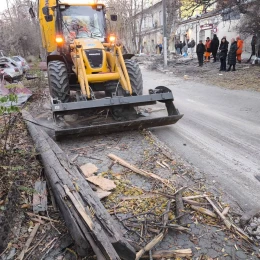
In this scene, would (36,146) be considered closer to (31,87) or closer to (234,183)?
(234,183)

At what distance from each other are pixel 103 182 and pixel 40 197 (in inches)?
34.6

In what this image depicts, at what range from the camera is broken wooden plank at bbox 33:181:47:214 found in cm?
352

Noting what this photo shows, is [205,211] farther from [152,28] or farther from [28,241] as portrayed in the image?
[152,28]

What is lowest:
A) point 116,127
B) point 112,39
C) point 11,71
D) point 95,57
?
point 116,127

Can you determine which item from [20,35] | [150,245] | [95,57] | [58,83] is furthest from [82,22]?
[20,35]

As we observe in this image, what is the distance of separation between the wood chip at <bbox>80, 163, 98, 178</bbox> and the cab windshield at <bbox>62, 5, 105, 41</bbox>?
4.18 metres

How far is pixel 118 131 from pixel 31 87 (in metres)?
7.45

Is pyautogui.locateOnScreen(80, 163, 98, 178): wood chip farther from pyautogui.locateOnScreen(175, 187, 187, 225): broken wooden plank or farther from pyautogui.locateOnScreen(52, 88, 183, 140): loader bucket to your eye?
pyautogui.locateOnScreen(175, 187, 187, 225): broken wooden plank

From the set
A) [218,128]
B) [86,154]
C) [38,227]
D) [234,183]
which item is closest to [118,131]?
[86,154]

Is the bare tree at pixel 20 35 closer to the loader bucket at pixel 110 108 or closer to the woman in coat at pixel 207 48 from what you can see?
the woman in coat at pixel 207 48

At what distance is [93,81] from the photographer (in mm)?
6473

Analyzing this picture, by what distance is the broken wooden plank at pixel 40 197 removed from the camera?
352cm

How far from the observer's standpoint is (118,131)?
6.21 metres

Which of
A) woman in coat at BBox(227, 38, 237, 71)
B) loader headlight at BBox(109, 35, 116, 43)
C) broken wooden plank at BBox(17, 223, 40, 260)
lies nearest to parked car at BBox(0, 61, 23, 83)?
loader headlight at BBox(109, 35, 116, 43)
